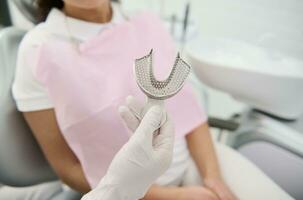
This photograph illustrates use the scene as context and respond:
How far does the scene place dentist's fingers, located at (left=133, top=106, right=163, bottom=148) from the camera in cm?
49

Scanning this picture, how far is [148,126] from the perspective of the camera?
49cm

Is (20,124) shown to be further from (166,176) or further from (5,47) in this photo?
(166,176)

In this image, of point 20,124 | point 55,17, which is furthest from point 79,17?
point 20,124

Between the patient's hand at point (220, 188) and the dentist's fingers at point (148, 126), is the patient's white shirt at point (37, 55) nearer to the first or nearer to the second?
the patient's hand at point (220, 188)

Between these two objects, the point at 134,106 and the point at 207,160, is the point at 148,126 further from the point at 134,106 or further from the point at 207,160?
the point at 207,160

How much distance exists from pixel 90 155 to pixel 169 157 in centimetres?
29

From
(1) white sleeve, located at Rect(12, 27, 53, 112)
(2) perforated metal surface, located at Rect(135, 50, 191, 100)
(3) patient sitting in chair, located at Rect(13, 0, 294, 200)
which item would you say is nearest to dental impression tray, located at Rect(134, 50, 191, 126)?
(2) perforated metal surface, located at Rect(135, 50, 191, 100)

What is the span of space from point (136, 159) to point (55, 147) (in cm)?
33

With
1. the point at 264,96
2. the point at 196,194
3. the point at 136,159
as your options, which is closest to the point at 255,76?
the point at 264,96

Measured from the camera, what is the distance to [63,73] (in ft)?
2.40

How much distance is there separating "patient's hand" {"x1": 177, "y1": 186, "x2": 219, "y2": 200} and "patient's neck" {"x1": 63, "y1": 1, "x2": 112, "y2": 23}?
51 centimetres

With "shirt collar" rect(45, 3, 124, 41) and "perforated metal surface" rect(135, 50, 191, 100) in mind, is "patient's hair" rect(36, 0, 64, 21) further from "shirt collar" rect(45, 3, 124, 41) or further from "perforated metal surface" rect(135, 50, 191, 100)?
"perforated metal surface" rect(135, 50, 191, 100)

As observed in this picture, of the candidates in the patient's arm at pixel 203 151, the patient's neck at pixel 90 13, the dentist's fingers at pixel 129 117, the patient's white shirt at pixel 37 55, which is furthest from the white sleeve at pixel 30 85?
the patient's arm at pixel 203 151

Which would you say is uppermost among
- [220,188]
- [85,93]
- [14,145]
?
[85,93]
